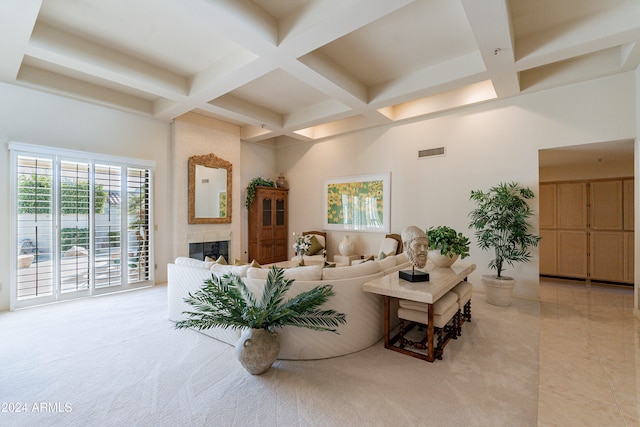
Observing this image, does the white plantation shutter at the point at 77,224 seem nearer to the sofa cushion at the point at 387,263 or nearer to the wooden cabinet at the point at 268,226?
the wooden cabinet at the point at 268,226

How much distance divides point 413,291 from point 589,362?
5.79ft

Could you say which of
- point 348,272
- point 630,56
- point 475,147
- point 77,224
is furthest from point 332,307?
point 630,56

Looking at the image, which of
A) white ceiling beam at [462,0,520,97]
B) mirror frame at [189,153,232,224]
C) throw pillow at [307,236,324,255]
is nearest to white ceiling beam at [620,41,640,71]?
white ceiling beam at [462,0,520,97]

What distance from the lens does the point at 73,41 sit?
139 inches

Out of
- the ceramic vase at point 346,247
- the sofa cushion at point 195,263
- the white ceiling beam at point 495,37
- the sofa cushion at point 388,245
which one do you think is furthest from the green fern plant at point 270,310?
the ceramic vase at point 346,247

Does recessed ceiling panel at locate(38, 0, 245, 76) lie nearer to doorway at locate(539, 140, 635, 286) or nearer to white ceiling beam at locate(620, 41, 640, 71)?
white ceiling beam at locate(620, 41, 640, 71)

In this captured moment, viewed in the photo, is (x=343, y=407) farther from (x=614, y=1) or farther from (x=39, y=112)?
(x=39, y=112)

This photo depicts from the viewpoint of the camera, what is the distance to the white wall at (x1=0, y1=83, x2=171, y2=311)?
4.09 m

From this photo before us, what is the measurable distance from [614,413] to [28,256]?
677 centimetres

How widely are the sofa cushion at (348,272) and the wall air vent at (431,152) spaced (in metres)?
3.18

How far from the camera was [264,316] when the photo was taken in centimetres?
246

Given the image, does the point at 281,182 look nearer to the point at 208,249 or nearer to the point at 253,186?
the point at 253,186

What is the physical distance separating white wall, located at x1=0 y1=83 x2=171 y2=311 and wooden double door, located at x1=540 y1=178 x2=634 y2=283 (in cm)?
781

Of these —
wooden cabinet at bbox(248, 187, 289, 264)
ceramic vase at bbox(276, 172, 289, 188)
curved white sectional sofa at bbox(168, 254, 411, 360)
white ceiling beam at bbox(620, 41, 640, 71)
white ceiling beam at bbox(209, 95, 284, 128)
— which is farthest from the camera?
ceramic vase at bbox(276, 172, 289, 188)
